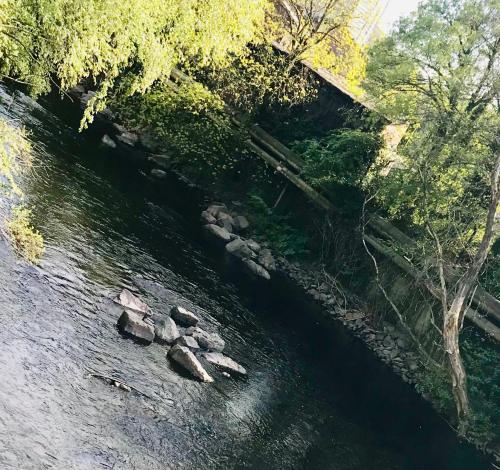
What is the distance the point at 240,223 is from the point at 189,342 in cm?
1125

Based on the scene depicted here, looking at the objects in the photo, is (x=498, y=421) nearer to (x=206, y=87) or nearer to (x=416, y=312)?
(x=416, y=312)

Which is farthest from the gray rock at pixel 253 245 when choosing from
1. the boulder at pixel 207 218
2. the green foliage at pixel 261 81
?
the green foliage at pixel 261 81

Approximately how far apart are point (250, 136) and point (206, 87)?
3.10 m

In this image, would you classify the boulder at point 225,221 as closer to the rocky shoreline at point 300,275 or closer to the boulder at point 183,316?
the rocky shoreline at point 300,275

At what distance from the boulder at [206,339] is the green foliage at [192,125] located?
12808 millimetres

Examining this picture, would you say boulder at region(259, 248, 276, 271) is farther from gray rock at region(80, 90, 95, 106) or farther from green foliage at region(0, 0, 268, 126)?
gray rock at region(80, 90, 95, 106)

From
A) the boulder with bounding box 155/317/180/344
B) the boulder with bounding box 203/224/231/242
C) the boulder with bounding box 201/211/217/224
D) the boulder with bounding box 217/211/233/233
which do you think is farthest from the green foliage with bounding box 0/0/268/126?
the boulder with bounding box 217/211/233/233

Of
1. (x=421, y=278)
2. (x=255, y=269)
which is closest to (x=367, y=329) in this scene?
(x=421, y=278)

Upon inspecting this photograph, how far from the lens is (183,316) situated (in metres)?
12.2

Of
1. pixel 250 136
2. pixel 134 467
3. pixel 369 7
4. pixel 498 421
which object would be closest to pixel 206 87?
pixel 250 136

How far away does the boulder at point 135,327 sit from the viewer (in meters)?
10.4

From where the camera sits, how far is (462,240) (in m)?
18.5

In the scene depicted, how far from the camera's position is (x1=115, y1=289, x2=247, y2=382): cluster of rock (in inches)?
415

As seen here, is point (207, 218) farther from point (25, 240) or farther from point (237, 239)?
point (25, 240)
